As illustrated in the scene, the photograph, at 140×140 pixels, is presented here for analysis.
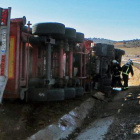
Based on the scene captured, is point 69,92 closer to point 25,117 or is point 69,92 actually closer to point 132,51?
point 25,117

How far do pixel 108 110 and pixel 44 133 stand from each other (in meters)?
2.87

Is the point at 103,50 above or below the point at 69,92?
above

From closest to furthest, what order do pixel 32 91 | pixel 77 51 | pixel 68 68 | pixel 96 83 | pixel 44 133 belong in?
1. pixel 44 133
2. pixel 32 91
3. pixel 68 68
4. pixel 77 51
5. pixel 96 83

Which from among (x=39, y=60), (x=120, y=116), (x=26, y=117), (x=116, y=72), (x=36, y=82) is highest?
(x=39, y=60)

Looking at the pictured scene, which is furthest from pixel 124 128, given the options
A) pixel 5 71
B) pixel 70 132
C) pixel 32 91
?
pixel 5 71

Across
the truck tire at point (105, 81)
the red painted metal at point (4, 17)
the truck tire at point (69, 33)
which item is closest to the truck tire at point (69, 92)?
the truck tire at point (69, 33)

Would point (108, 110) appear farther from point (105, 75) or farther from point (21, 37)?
point (21, 37)

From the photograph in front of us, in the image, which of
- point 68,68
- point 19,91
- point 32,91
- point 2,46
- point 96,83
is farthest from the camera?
point 96,83

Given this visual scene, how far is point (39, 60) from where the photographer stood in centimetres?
586

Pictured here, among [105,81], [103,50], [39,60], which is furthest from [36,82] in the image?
[103,50]

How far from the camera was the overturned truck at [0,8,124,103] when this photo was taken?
4.69 meters

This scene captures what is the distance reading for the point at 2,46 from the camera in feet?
14.0

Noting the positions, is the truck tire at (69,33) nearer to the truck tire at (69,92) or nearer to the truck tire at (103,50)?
the truck tire at (69,92)

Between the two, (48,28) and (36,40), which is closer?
(48,28)
